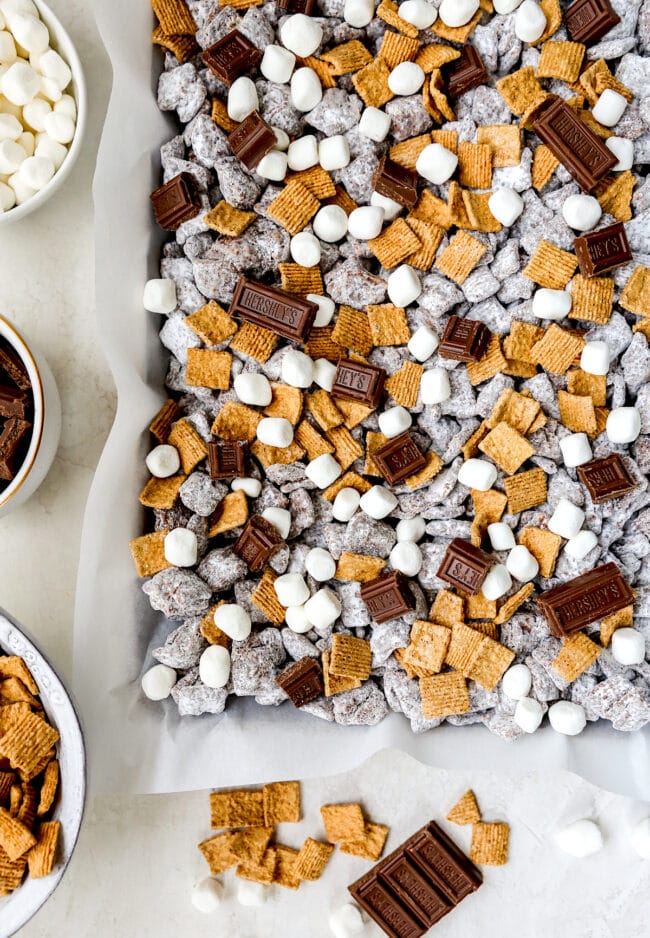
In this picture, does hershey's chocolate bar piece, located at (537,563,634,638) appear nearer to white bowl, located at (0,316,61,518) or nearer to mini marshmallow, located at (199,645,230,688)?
mini marshmallow, located at (199,645,230,688)

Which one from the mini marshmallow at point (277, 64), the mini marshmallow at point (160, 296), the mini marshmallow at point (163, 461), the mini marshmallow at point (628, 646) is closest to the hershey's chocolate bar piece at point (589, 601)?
the mini marshmallow at point (628, 646)

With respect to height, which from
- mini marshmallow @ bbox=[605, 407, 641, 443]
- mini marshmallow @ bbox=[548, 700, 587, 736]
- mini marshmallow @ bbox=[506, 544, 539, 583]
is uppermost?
mini marshmallow @ bbox=[605, 407, 641, 443]

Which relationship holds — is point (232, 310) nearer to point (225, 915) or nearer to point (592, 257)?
point (592, 257)

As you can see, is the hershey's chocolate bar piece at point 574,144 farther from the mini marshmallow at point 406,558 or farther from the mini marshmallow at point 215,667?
the mini marshmallow at point 215,667

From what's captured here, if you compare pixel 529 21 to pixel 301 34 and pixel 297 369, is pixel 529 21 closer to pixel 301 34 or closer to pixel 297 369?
pixel 301 34

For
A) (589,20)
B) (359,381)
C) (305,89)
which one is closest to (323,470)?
(359,381)

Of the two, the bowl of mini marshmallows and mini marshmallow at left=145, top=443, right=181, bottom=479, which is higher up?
the bowl of mini marshmallows

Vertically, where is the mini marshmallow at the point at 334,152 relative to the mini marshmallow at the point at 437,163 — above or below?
above

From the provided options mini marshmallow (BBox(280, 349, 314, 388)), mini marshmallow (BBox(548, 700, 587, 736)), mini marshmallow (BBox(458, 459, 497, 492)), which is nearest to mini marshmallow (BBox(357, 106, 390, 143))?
mini marshmallow (BBox(280, 349, 314, 388))
